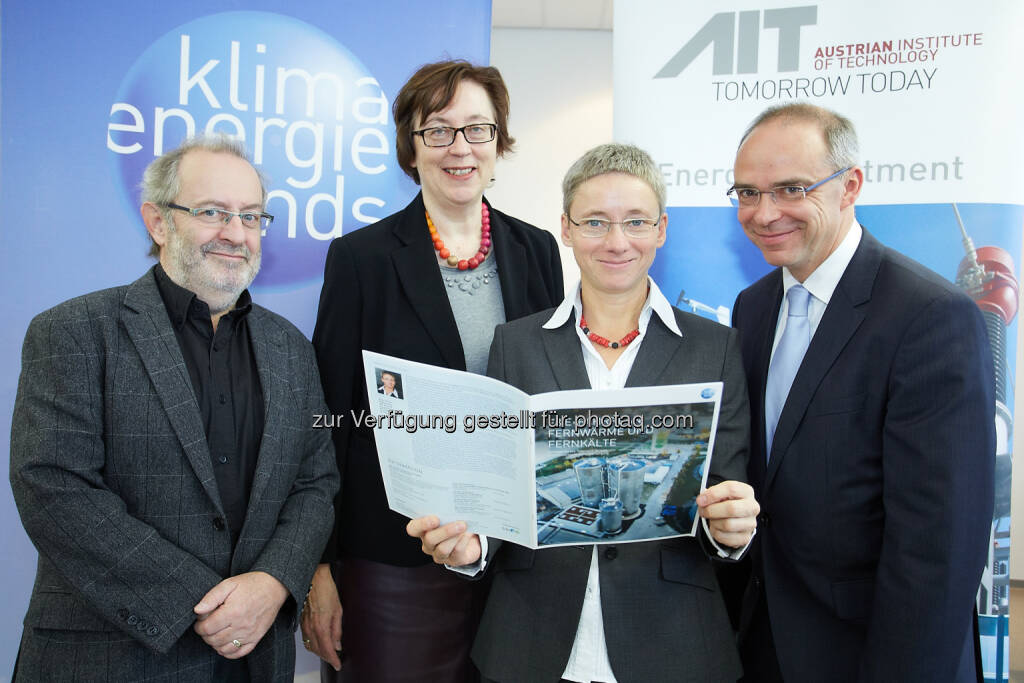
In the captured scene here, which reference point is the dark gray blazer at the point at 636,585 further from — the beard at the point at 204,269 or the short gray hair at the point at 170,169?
the short gray hair at the point at 170,169

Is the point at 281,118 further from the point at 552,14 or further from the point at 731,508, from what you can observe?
the point at 552,14

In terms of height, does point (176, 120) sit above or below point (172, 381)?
above

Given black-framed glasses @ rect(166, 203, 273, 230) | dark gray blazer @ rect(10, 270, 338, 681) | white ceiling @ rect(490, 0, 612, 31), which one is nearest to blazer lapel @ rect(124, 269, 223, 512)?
dark gray blazer @ rect(10, 270, 338, 681)

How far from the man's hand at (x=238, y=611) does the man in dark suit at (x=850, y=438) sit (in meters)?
1.33

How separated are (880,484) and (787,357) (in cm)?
41

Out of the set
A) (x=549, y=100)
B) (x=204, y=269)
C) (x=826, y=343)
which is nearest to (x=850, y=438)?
(x=826, y=343)

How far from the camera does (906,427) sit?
1.56 meters

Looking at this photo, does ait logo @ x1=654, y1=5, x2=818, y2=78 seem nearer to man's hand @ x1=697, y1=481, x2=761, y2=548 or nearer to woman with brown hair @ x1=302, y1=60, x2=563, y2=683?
woman with brown hair @ x1=302, y1=60, x2=563, y2=683

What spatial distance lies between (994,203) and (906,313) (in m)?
1.65

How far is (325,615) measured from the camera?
7.36ft

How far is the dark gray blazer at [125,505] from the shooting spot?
1.64m

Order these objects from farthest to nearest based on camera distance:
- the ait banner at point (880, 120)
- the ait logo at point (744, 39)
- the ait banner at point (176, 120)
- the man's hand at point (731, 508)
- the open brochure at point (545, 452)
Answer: the ait logo at point (744, 39) < the ait banner at point (880, 120) < the ait banner at point (176, 120) < the man's hand at point (731, 508) < the open brochure at point (545, 452)

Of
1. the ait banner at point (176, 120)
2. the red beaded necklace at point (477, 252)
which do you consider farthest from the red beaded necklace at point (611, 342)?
the ait banner at point (176, 120)

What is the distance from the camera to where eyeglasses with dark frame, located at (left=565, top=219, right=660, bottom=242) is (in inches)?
68.1
